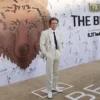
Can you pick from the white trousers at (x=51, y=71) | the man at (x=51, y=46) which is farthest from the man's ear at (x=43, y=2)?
the white trousers at (x=51, y=71)

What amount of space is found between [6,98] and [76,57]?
2.81 m

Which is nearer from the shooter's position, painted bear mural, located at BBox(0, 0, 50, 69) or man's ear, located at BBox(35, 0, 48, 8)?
painted bear mural, located at BBox(0, 0, 50, 69)

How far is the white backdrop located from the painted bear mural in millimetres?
188

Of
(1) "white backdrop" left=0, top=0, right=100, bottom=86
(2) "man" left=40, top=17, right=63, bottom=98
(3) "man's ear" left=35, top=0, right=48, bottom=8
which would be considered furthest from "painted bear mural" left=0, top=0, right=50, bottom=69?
(2) "man" left=40, top=17, right=63, bottom=98

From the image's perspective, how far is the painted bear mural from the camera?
4.34 m

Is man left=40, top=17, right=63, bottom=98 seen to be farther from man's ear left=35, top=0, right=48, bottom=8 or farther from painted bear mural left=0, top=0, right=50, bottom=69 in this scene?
man's ear left=35, top=0, right=48, bottom=8

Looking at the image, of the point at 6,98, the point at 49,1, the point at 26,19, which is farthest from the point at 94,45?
the point at 6,98

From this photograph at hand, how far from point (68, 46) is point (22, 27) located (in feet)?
5.46

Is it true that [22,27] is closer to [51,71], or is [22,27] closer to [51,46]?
[51,46]

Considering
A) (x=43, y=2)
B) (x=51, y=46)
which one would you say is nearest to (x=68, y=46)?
(x=43, y=2)

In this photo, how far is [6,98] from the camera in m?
3.79

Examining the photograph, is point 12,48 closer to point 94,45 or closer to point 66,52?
point 66,52

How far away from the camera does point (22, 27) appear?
4605mm

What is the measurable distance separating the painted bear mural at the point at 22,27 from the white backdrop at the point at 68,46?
0.62 feet
